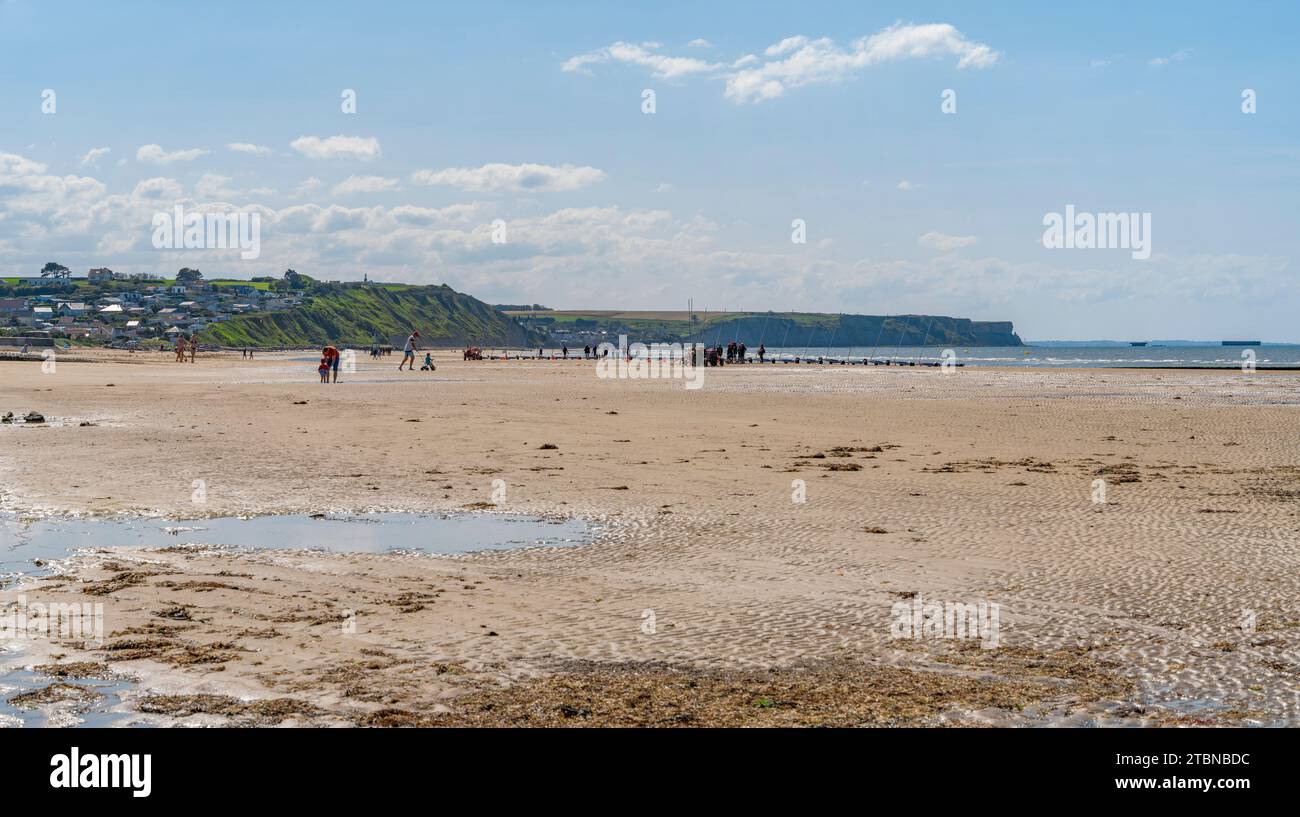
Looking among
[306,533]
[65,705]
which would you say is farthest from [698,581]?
[65,705]

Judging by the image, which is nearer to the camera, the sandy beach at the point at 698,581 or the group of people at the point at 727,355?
the sandy beach at the point at 698,581

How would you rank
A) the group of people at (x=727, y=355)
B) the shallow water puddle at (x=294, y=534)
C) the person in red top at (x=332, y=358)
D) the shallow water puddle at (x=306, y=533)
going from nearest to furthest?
1. the shallow water puddle at (x=294, y=534)
2. the shallow water puddle at (x=306, y=533)
3. the person in red top at (x=332, y=358)
4. the group of people at (x=727, y=355)

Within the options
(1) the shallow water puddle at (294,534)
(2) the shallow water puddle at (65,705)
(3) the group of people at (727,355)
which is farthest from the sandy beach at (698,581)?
(3) the group of people at (727,355)

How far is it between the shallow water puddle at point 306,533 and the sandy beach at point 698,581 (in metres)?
0.52

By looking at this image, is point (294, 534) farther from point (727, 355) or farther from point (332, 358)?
point (727, 355)

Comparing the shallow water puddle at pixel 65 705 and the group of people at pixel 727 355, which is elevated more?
the group of people at pixel 727 355

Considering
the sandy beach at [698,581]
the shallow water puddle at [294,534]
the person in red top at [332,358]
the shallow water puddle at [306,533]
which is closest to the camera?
the sandy beach at [698,581]

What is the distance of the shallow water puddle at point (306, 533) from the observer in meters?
12.8

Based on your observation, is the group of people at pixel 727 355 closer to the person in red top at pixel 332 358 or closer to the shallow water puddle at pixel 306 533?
the person in red top at pixel 332 358

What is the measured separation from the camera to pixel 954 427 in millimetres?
29688
